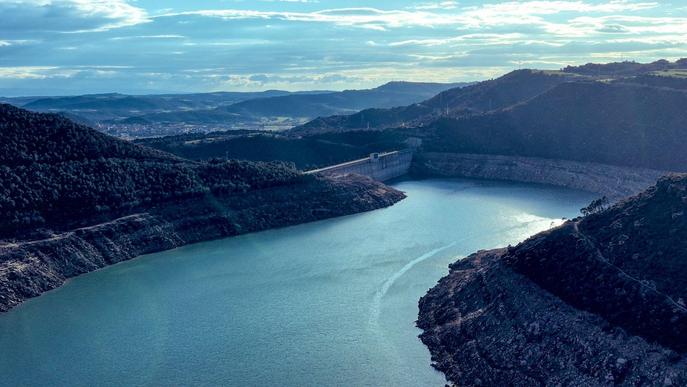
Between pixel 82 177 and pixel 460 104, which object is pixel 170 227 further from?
pixel 460 104

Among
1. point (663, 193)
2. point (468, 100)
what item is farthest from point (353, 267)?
point (468, 100)

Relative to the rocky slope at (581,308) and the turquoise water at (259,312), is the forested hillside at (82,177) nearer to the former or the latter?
the turquoise water at (259,312)

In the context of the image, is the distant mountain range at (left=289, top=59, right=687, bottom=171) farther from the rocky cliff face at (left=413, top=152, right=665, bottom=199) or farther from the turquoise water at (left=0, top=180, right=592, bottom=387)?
the turquoise water at (left=0, top=180, right=592, bottom=387)

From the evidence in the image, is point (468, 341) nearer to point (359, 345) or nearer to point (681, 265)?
point (359, 345)

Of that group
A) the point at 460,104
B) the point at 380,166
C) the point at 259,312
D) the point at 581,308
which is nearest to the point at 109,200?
the point at 259,312

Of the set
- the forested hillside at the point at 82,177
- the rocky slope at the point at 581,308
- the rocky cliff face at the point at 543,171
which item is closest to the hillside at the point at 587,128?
the rocky cliff face at the point at 543,171

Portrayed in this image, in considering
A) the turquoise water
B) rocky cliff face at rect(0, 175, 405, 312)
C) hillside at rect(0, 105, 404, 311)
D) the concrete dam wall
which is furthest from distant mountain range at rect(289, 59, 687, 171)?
hillside at rect(0, 105, 404, 311)
